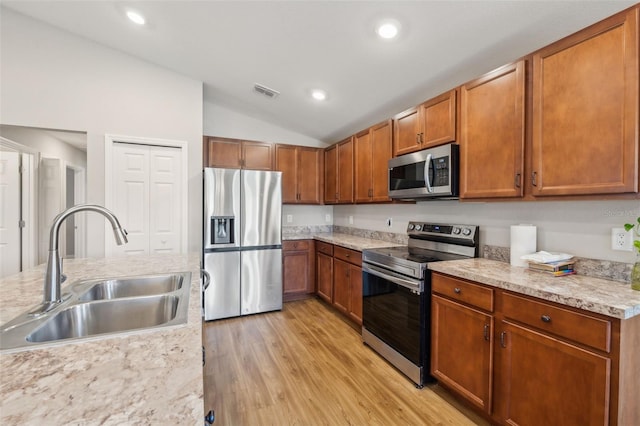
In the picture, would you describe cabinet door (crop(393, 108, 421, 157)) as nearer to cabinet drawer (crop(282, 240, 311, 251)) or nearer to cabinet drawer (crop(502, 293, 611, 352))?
cabinet drawer (crop(502, 293, 611, 352))

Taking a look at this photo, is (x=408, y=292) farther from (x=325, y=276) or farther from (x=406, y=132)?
(x=325, y=276)

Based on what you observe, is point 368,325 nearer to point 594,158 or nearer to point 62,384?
point 594,158

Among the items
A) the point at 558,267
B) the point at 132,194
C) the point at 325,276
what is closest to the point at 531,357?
the point at 558,267

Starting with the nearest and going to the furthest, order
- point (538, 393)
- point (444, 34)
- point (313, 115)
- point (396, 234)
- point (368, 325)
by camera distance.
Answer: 1. point (538, 393)
2. point (444, 34)
3. point (368, 325)
4. point (396, 234)
5. point (313, 115)

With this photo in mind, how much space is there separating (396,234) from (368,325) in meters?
1.12

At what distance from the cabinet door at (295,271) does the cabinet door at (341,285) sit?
25.9 inches

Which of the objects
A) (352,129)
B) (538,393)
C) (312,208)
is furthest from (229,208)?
(538,393)

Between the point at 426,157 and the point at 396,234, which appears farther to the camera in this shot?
the point at 396,234

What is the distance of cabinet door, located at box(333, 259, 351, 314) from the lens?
3.27 meters

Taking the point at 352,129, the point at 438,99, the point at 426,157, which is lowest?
the point at 426,157

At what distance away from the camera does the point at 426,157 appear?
2.37 metres

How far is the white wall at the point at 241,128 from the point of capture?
415 cm

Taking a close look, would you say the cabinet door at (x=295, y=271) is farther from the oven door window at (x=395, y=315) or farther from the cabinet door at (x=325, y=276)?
the oven door window at (x=395, y=315)

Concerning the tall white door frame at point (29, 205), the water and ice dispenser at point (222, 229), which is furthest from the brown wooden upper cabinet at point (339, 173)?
the tall white door frame at point (29, 205)
